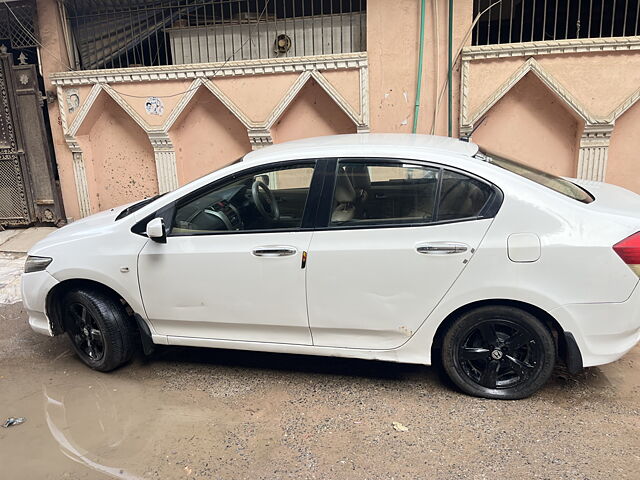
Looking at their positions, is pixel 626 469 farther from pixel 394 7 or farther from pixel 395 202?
pixel 394 7

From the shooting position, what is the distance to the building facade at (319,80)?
20.9 ft

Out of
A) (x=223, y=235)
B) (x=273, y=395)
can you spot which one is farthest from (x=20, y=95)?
(x=273, y=395)

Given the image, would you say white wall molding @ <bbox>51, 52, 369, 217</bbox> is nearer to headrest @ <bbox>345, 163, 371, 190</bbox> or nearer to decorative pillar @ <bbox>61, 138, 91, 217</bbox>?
decorative pillar @ <bbox>61, 138, 91, 217</bbox>

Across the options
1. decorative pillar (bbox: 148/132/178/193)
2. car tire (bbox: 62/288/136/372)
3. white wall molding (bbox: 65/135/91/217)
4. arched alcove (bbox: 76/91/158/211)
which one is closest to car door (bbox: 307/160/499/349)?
car tire (bbox: 62/288/136/372)

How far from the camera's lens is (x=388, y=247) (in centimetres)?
326

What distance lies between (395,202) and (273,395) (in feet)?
5.11

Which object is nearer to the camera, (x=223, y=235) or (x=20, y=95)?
(x=223, y=235)

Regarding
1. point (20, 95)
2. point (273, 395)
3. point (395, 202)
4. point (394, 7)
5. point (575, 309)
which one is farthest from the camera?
point (20, 95)

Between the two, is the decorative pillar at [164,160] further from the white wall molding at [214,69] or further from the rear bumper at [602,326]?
the rear bumper at [602,326]

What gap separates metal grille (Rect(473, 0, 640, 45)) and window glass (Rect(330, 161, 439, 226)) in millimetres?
3891

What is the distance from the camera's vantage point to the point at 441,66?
21.5 ft

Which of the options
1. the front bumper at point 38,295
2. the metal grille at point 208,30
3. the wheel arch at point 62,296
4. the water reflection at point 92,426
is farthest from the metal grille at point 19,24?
the water reflection at point 92,426

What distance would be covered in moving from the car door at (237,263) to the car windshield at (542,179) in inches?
49.1

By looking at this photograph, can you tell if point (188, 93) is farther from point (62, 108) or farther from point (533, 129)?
point (533, 129)
